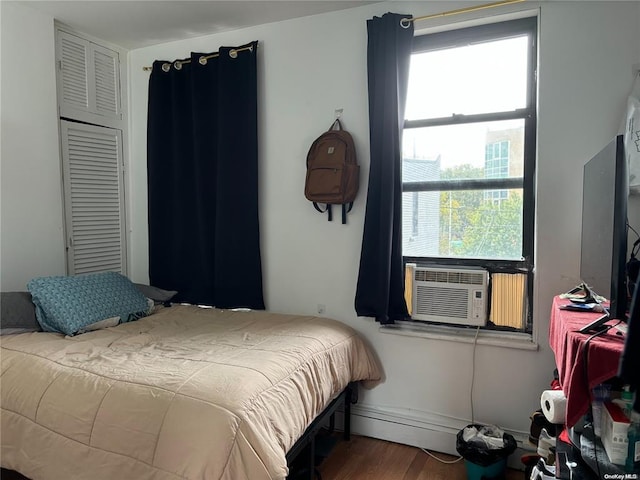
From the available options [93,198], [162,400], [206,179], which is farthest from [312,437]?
[93,198]

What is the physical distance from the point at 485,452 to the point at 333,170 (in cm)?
168

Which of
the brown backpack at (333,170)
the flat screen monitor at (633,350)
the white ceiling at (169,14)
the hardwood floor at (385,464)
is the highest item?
the white ceiling at (169,14)

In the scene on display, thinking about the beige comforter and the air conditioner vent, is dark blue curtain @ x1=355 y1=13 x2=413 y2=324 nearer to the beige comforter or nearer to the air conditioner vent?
the air conditioner vent

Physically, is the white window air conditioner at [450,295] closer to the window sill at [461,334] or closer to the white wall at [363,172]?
the window sill at [461,334]

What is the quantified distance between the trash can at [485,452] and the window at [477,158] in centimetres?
60

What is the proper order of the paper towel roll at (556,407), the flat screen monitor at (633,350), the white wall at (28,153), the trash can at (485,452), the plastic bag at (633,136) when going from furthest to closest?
the white wall at (28,153), the trash can at (485,452), the plastic bag at (633,136), the paper towel roll at (556,407), the flat screen monitor at (633,350)

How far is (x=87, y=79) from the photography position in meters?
3.05

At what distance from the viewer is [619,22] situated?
211 centimetres

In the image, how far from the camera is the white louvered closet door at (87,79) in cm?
290

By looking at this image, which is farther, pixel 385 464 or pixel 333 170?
pixel 333 170

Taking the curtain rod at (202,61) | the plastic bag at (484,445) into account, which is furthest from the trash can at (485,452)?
the curtain rod at (202,61)

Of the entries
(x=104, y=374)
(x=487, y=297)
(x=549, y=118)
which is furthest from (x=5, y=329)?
(x=549, y=118)

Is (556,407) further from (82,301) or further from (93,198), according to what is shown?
(93,198)

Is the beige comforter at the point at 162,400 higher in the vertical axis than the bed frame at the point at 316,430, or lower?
higher
